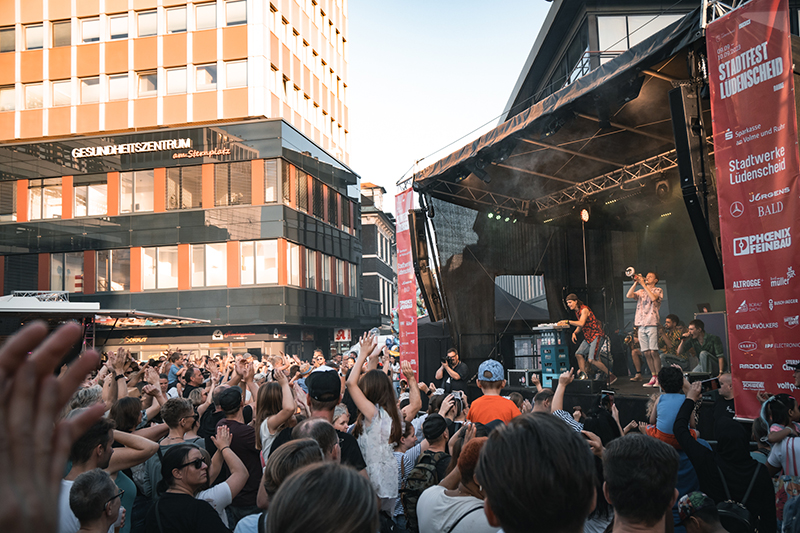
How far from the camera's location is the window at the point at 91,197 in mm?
27109

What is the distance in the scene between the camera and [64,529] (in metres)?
2.95

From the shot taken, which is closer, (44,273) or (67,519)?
(67,519)

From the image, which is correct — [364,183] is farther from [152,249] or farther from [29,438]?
[29,438]

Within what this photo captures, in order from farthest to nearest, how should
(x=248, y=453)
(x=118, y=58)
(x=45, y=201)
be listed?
(x=118, y=58) < (x=45, y=201) < (x=248, y=453)

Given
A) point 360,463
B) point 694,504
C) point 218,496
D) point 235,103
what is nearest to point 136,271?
point 235,103

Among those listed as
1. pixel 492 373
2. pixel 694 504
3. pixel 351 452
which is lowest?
pixel 694 504

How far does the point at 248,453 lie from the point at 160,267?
24388 millimetres

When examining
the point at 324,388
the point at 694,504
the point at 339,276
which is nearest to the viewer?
the point at 694,504

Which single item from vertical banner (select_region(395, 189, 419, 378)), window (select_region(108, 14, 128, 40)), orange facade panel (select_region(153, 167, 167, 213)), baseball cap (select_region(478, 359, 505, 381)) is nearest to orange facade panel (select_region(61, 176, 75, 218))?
orange facade panel (select_region(153, 167, 167, 213))

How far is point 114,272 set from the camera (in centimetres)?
2672

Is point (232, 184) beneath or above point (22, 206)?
above

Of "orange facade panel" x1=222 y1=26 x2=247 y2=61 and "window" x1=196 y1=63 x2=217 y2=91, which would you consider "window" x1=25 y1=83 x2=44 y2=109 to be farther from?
"orange facade panel" x1=222 y1=26 x2=247 y2=61

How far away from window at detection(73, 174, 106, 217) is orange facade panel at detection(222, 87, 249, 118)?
6.63 meters

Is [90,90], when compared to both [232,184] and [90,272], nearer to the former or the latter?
[90,272]
